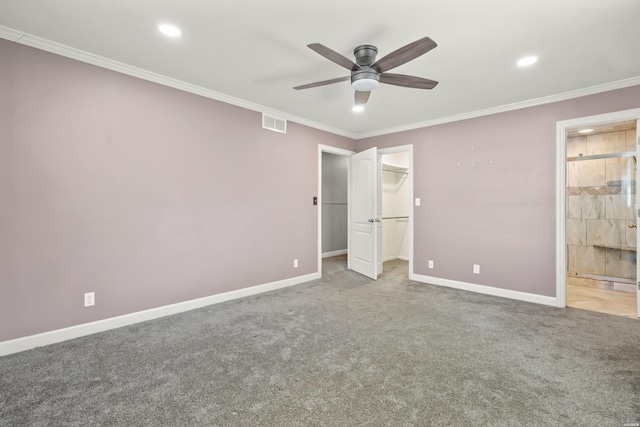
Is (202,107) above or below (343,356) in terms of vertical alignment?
above

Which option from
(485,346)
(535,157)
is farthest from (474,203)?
(485,346)

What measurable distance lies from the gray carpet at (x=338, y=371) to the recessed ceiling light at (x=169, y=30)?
258 cm

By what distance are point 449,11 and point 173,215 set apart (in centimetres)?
315

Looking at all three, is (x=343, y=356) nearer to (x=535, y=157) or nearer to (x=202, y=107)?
(x=202, y=107)

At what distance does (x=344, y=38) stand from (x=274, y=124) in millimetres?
2076

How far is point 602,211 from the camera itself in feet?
15.5

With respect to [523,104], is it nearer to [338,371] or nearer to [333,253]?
[338,371]

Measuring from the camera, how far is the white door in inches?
192

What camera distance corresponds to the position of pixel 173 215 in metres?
3.27

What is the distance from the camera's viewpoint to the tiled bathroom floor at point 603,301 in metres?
3.49

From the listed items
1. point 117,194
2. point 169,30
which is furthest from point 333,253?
point 169,30

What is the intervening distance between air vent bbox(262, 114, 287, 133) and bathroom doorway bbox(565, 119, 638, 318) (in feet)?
13.7

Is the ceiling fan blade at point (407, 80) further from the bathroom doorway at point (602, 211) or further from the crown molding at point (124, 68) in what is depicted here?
the bathroom doorway at point (602, 211)

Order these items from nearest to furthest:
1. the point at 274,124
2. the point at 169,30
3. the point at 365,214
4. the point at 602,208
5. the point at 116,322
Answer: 1. the point at 169,30
2. the point at 116,322
3. the point at 274,124
4. the point at 602,208
5. the point at 365,214
